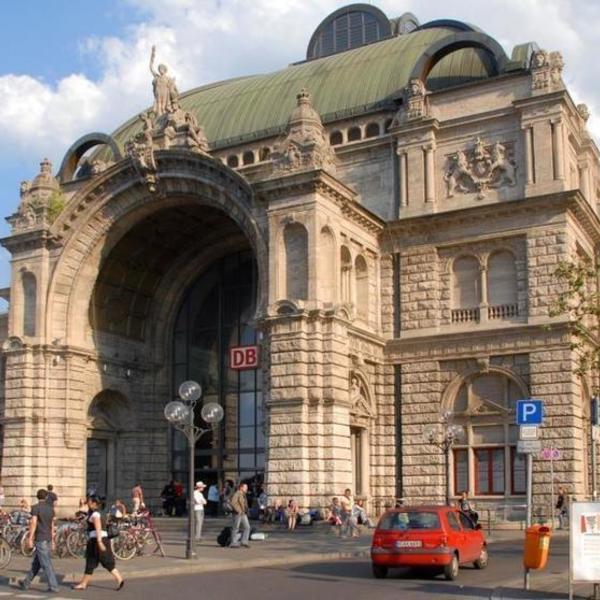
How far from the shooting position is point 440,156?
133 feet

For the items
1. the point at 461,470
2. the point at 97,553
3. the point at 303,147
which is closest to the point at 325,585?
the point at 97,553

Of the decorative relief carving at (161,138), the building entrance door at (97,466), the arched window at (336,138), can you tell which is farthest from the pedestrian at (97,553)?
the arched window at (336,138)

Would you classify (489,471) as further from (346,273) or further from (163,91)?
(163,91)

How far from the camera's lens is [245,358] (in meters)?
40.5

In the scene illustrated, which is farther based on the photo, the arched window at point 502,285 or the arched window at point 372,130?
the arched window at point 372,130

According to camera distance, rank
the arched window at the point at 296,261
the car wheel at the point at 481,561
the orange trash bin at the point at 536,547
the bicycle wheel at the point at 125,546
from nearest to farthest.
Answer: the orange trash bin at the point at 536,547 → the car wheel at the point at 481,561 → the bicycle wheel at the point at 125,546 → the arched window at the point at 296,261

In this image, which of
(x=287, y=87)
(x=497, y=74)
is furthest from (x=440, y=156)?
(x=287, y=87)

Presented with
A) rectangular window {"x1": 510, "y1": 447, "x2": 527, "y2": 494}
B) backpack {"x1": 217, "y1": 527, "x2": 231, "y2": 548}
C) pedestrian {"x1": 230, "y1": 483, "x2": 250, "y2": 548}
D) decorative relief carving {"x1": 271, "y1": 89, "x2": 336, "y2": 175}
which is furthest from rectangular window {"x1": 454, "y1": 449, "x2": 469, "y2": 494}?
pedestrian {"x1": 230, "y1": 483, "x2": 250, "y2": 548}

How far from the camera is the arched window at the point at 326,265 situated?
3544 centimetres

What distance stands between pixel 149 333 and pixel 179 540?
17177 millimetres

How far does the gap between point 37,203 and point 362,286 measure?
14627 millimetres

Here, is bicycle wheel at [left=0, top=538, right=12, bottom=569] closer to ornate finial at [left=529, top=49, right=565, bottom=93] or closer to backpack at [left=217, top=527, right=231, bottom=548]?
backpack at [left=217, top=527, right=231, bottom=548]

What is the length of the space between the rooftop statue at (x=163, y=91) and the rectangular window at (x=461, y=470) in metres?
18.7

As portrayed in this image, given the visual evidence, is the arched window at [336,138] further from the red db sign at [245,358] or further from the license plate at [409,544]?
the license plate at [409,544]
